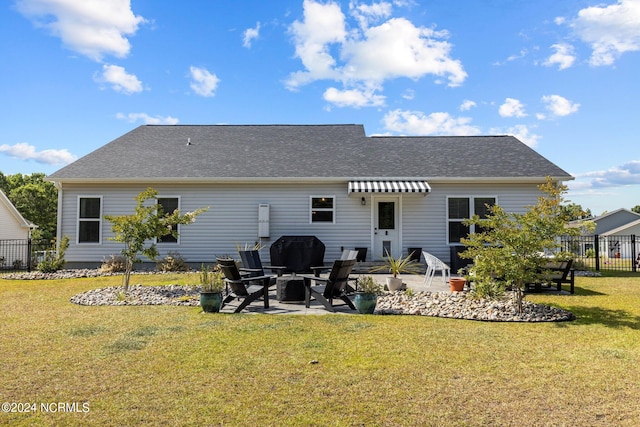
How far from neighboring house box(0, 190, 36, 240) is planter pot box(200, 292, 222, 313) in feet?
62.2

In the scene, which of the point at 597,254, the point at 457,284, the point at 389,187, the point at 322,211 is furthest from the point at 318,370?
the point at 597,254

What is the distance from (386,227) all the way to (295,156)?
506 cm

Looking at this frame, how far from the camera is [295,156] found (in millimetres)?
18109

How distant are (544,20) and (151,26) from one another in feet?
43.3

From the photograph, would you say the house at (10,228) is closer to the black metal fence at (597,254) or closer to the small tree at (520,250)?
the small tree at (520,250)

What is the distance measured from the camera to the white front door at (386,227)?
16.5m

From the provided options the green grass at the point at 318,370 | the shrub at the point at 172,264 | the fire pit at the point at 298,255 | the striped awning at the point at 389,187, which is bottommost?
the green grass at the point at 318,370

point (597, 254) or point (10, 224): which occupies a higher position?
point (10, 224)

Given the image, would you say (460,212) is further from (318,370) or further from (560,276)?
(318,370)

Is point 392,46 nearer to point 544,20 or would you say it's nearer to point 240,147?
point 544,20

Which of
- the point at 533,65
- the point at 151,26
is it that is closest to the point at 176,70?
the point at 151,26

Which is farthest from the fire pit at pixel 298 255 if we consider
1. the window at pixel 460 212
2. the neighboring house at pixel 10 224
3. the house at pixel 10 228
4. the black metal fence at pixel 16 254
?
the neighboring house at pixel 10 224

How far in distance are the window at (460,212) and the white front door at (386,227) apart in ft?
6.78

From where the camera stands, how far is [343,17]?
14.8m
